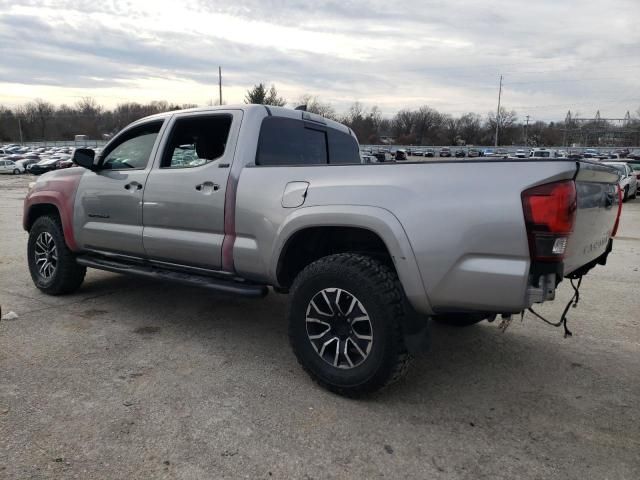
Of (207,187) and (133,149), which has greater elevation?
(133,149)

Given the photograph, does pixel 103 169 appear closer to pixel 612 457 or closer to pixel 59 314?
pixel 59 314

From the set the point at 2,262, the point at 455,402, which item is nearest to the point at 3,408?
the point at 455,402

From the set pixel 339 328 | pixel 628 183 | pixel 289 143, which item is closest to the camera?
pixel 339 328

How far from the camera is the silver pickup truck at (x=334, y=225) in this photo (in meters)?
2.82

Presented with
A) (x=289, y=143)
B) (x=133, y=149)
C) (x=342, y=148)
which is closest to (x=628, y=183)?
(x=342, y=148)

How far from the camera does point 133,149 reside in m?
5.07

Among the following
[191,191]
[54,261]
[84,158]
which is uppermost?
[84,158]

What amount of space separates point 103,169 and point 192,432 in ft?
10.3

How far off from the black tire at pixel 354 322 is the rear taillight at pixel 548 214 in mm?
881

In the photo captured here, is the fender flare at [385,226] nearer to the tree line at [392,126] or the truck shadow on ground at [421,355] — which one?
the truck shadow on ground at [421,355]

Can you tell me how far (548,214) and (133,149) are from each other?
389cm

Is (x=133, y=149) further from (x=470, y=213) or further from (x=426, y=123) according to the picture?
(x=426, y=123)

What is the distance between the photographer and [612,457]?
279 cm

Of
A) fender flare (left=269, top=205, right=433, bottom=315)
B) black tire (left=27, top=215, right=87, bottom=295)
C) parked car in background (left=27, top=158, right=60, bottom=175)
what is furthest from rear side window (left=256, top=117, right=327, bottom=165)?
parked car in background (left=27, top=158, right=60, bottom=175)
